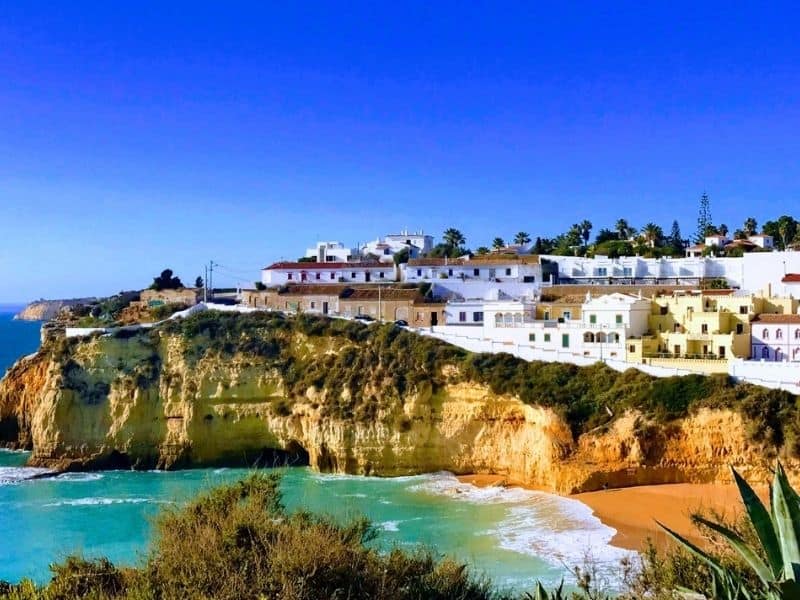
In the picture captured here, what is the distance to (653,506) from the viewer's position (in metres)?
25.2

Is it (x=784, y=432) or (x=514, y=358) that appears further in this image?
(x=514, y=358)

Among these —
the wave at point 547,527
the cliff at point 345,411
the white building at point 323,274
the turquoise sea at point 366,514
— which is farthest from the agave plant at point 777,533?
the white building at point 323,274

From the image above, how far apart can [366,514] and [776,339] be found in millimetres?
17896

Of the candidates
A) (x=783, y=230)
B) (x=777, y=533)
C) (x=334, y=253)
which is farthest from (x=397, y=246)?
(x=777, y=533)

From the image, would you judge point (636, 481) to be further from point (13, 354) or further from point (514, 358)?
point (13, 354)

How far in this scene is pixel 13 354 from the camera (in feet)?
282

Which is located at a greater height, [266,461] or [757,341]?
[757,341]

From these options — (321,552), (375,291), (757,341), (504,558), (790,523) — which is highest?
(375,291)

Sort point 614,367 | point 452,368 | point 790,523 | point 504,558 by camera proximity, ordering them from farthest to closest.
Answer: point 452,368
point 614,367
point 504,558
point 790,523

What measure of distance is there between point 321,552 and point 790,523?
6.09 meters

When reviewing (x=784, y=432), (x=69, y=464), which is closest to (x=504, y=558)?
(x=784, y=432)

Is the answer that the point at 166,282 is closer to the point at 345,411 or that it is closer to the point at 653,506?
the point at 345,411

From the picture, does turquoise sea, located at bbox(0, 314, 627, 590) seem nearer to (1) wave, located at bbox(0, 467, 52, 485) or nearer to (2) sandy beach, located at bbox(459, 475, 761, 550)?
(1) wave, located at bbox(0, 467, 52, 485)

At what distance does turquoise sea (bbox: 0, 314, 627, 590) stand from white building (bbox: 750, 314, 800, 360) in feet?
37.1
